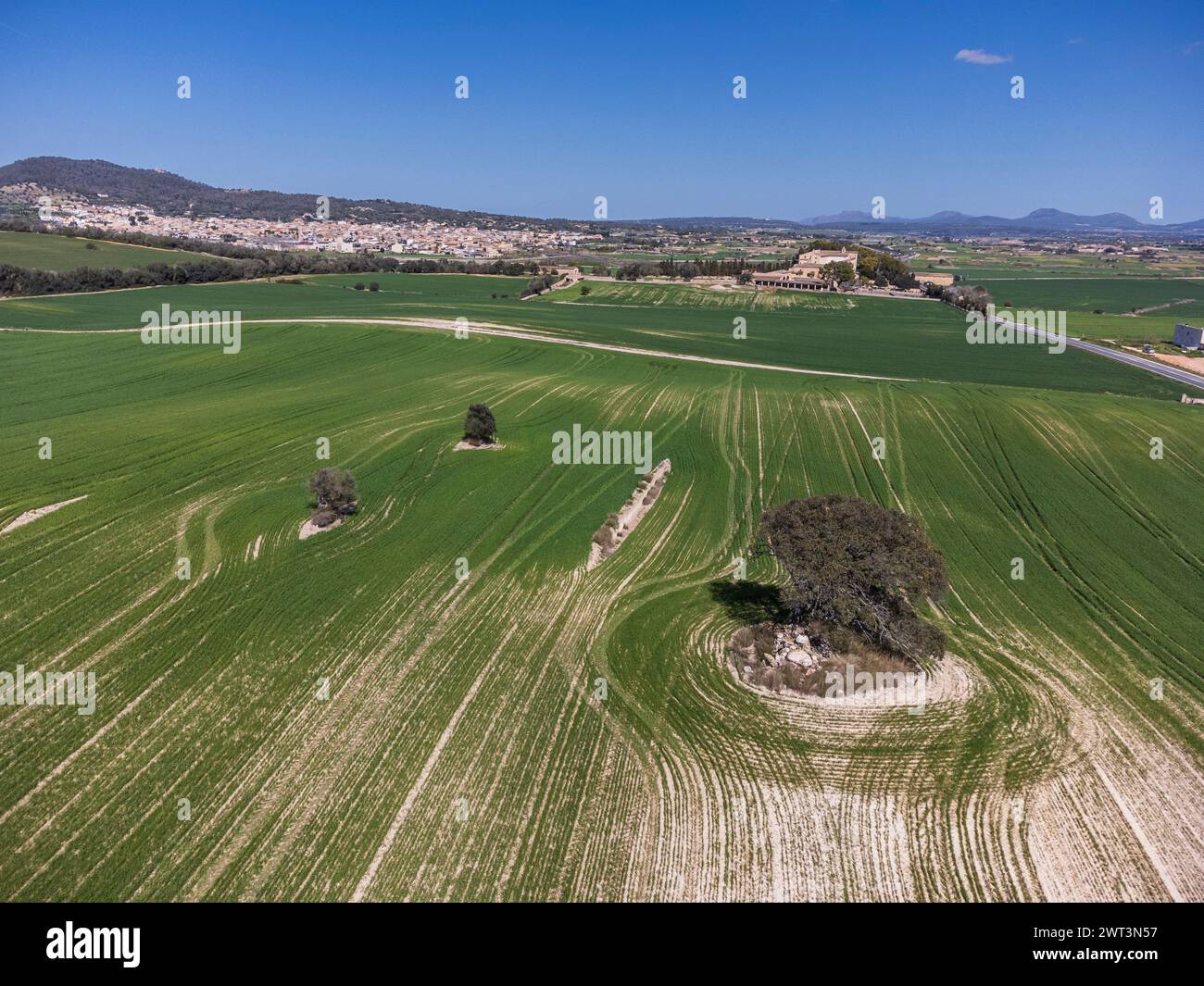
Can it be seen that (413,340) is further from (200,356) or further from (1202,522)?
(1202,522)

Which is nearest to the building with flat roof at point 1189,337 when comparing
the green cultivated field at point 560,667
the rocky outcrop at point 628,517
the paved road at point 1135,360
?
the paved road at point 1135,360

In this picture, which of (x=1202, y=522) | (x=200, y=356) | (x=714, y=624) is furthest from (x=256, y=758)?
(x=200, y=356)

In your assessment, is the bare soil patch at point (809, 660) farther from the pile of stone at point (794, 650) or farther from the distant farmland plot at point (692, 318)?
the distant farmland plot at point (692, 318)

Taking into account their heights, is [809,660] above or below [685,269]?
below

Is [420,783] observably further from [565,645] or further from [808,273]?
[808,273]

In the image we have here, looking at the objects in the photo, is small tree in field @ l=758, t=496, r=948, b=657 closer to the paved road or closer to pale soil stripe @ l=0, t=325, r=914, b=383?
pale soil stripe @ l=0, t=325, r=914, b=383

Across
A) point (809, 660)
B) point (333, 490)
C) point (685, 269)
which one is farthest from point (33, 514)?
point (685, 269)

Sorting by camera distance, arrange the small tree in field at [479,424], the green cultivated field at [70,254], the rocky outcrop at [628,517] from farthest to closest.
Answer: the green cultivated field at [70,254]
the small tree in field at [479,424]
the rocky outcrop at [628,517]
